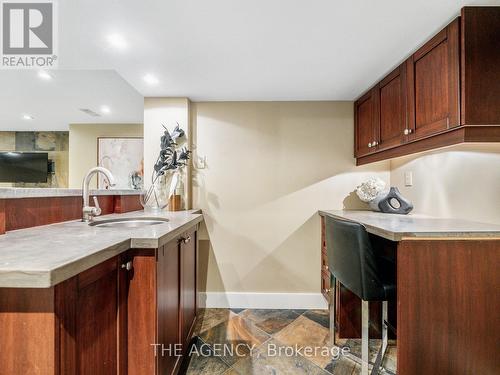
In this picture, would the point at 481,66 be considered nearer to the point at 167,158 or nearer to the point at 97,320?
the point at 97,320

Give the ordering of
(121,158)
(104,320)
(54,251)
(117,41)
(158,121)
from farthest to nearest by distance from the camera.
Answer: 1. (121,158)
2. (158,121)
3. (117,41)
4. (104,320)
5. (54,251)

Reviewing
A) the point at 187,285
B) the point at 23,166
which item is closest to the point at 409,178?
the point at 187,285

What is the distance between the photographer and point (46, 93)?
2.73m

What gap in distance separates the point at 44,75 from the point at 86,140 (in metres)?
1.96

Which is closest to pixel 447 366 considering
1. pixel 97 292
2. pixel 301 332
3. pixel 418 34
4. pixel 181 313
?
pixel 301 332

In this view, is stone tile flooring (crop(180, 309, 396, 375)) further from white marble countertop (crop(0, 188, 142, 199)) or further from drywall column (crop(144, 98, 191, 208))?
white marble countertop (crop(0, 188, 142, 199))

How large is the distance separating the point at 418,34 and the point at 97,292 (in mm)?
2046

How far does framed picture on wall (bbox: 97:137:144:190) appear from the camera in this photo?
12.0 ft

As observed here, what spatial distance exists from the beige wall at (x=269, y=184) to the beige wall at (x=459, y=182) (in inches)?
18.0

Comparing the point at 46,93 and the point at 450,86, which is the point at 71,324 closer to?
the point at 450,86

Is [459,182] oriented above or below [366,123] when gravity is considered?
below

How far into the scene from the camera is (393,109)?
1.73 m

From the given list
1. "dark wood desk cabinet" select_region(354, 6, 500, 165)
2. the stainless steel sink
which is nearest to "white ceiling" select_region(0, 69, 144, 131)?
the stainless steel sink

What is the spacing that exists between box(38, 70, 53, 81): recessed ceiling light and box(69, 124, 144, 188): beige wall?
1624mm
